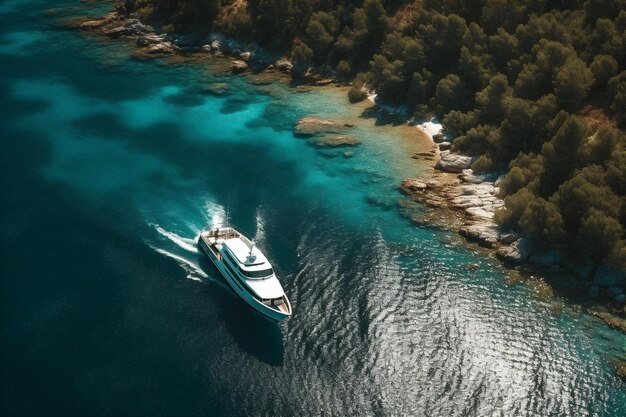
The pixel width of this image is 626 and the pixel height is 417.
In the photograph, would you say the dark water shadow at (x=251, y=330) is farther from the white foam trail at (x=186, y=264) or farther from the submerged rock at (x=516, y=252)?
the submerged rock at (x=516, y=252)

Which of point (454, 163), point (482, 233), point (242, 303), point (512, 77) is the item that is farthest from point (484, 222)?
point (242, 303)

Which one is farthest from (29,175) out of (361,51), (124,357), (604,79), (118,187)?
(604,79)

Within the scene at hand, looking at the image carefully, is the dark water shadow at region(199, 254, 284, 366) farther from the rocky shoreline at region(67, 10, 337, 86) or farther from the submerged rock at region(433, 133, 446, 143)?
the rocky shoreline at region(67, 10, 337, 86)

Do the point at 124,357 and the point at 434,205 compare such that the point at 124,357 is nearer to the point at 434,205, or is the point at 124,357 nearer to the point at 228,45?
the point at 434,205

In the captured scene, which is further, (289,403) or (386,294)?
(386,294)

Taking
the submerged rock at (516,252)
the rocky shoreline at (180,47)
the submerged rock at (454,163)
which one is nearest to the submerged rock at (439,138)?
the submerged rock at (454,163)

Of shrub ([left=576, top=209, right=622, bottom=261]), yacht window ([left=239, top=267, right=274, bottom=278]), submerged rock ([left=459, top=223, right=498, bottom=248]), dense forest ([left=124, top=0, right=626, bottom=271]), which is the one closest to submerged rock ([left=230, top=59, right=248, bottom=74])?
dense forest ([left=124, top=0, right=626, bottom=271])

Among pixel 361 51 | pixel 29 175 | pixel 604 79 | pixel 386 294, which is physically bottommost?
pixel 29 175
